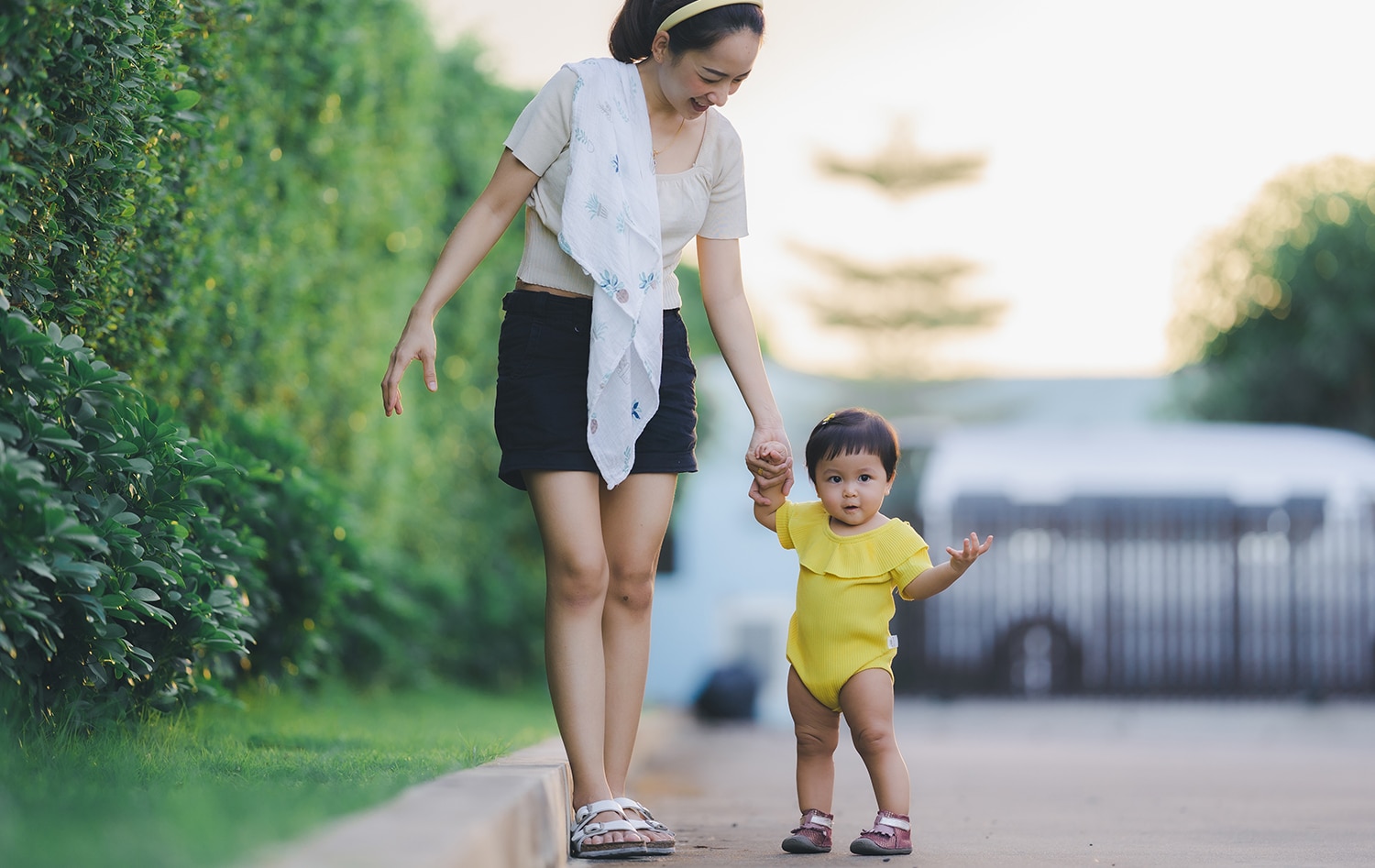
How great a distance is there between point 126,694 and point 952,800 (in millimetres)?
2827

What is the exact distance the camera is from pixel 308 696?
22.9 ft

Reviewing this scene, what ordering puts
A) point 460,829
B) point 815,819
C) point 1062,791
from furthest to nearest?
point 1062,791
point 815,819
point 460,829

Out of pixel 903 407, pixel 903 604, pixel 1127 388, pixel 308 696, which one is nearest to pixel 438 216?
pixel 308 696

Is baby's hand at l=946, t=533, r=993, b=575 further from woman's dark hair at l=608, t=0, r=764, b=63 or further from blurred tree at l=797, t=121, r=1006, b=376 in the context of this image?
blurred tree at l=797, t=121, r=1006, b=376

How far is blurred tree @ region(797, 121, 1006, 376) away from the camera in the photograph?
103 ft

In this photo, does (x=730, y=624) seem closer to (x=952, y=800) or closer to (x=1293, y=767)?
(x=1293, y=767)

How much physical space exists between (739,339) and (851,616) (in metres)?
0.71

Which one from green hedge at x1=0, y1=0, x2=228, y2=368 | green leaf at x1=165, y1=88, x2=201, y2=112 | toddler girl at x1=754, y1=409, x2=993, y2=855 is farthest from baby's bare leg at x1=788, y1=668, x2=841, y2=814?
green leaf at x1=165, y1=88, x2=201, y2=112

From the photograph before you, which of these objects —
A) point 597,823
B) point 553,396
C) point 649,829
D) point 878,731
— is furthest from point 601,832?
point 553,396

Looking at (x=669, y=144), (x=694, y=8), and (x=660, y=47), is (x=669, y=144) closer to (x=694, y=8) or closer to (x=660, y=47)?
(x=660, y=47)

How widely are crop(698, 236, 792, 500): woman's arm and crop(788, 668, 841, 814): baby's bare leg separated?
546mm

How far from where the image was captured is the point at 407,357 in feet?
10.5

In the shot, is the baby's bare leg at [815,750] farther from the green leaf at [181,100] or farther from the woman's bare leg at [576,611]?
the green leaf at [181,100]

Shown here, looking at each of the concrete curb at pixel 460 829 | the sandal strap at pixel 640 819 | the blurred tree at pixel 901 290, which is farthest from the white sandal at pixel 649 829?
the blurred tree at pixel 901 290
